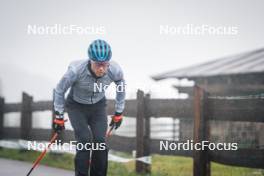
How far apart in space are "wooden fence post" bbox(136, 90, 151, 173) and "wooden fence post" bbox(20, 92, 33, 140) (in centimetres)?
448

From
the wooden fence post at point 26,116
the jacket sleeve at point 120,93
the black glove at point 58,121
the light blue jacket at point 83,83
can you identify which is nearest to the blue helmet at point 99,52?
the light blue jacket at point 83,83

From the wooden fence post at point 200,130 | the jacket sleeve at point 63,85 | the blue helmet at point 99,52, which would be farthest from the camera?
the wooden fence post at point 200,130

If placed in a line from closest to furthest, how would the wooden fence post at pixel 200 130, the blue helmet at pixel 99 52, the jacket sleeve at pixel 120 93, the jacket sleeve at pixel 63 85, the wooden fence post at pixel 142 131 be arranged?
the blue helmet at pixel 99 52
the jacket sleeve at pixel 63 85
the jacket sleeve at pixel 120 93
the wooden fence post at pixel 200 130
the wooden fence post at pixel 142 131

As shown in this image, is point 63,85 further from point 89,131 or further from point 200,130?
point 200,130

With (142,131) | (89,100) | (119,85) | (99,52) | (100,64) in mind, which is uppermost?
(99,52)

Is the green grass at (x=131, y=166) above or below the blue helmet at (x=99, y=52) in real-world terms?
below

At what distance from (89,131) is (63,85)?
0.67m

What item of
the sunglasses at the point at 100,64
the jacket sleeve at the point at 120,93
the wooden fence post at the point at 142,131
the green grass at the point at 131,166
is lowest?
the green grass at the point at 131,166

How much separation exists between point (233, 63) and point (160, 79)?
3.65 metres

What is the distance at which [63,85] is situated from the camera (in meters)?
5.46

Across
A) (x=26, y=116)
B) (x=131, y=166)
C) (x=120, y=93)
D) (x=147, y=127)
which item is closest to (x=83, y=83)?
(x=120, y=93)

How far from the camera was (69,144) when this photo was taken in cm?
958

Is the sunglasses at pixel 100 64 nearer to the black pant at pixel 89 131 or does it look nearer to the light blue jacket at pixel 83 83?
the light blue jacket at pixel 83 83

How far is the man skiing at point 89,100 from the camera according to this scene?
5.29m
